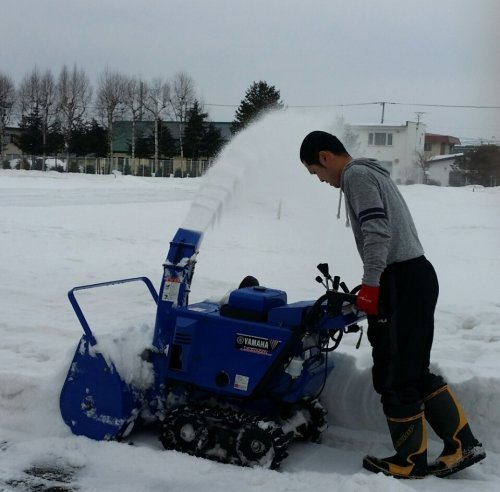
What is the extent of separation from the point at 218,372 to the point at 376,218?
130 cm

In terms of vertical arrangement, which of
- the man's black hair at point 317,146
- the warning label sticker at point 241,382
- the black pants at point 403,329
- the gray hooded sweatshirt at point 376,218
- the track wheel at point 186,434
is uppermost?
the man's black hair at point 317,146

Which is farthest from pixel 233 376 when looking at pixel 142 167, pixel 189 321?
pixel 142 167

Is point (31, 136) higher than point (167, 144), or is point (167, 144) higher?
point (31, 136)

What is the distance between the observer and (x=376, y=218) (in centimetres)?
357

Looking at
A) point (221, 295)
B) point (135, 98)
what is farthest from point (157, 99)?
point (221, 295)

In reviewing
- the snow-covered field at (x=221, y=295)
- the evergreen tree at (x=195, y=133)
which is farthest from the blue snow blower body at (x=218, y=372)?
the evergreen tree at (x=195, y=133)

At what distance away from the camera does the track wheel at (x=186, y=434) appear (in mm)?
3963

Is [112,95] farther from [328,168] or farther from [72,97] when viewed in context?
[328,168]

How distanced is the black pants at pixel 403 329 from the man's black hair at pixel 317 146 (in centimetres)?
71

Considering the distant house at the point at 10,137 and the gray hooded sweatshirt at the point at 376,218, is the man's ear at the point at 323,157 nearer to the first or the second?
the gray hooded sweatshirt at the point at 376,218

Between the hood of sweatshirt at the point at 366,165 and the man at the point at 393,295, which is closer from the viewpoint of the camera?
the man at the point at 393,295

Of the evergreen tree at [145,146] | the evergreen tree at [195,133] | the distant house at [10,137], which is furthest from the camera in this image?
the distant house at [10,137]

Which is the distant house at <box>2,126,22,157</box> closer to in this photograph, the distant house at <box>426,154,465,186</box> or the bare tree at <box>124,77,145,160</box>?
the bare tree at <box>124,77,145,160</box>

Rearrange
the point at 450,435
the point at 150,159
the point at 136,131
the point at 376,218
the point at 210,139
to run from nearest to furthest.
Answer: the point at 376,218 < the point at 450,435 < the point at 210,139 < the point at 150,159 < the point at 136,131
